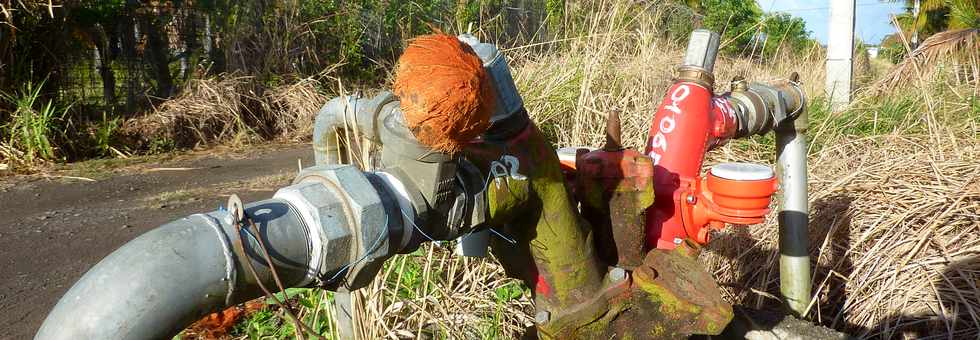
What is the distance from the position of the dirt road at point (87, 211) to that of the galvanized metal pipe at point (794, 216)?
2519 mm

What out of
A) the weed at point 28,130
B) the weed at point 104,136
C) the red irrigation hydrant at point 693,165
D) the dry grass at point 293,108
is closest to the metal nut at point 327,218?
the red irrigation hydrant at point 693,165

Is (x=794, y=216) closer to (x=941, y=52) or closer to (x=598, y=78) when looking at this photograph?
(x=598, y=78)

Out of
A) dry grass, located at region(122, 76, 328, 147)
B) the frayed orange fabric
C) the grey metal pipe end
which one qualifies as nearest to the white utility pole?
the grey metal pipe end

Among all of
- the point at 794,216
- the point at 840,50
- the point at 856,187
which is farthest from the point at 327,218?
the point at 840,50

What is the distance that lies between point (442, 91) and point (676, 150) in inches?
35.0

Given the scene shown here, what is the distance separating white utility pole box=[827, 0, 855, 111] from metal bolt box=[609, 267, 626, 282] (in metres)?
3.34

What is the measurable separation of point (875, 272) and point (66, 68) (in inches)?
252

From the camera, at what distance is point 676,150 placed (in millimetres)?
1707

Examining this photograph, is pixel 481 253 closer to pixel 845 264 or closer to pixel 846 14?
pixel 845 264

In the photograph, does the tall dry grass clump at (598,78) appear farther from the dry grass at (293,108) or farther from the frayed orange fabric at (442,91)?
the dry grass at (293,108)

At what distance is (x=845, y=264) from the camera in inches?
102

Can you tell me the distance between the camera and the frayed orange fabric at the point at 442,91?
0.99 meters

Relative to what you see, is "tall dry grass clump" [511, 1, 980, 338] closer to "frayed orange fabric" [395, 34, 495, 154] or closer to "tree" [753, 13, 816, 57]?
"tree" [753, 13, 816, 57]

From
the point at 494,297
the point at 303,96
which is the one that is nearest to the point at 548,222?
the point at 494,297
